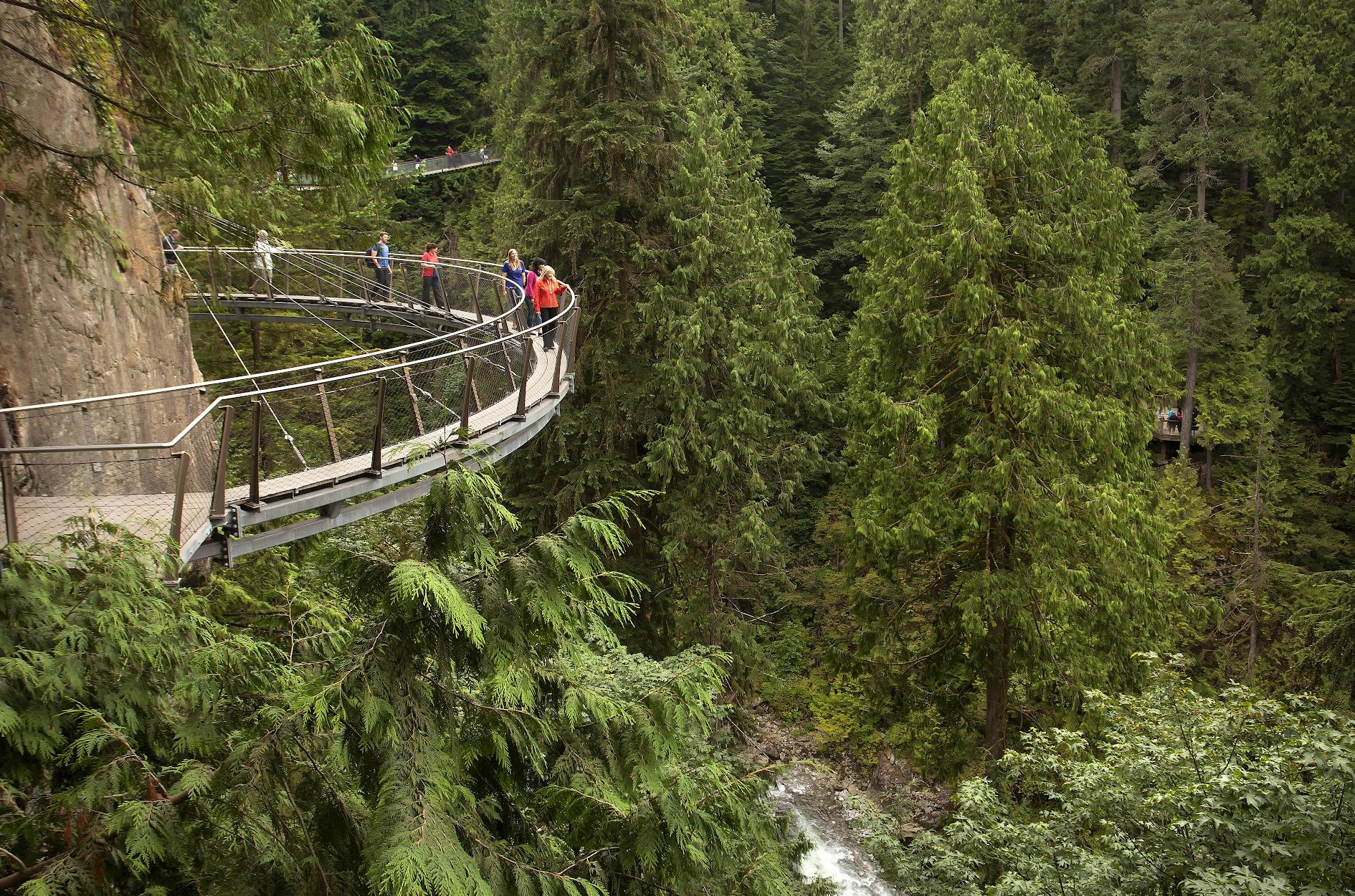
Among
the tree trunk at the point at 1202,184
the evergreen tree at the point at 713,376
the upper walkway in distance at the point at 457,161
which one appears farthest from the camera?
the upper walkway in distance at the point at 457,161

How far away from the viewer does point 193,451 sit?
19.6 ft

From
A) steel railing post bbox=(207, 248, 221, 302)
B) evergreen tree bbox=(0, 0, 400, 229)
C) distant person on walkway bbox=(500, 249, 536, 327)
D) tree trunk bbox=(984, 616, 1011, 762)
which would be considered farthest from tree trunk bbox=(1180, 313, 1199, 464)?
evergreen tree bbox=(0, 0, 400, 229)

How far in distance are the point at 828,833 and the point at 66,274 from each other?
1366cm

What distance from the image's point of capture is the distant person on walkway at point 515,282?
13656mm

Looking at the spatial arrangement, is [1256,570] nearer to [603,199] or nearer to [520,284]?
[603,199]

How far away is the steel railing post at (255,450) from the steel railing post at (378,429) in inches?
39.9

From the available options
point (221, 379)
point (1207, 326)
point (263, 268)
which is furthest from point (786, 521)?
point (221, 379)

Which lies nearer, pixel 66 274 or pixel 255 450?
pixel 255 450

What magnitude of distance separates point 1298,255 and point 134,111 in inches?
1139

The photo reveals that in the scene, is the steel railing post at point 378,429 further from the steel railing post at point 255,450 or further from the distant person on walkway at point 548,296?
the distant person on walkway at point 548,296

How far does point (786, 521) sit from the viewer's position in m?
25.2

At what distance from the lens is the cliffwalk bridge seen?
5520 millimetres

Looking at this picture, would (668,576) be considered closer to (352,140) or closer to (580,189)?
(580,189)

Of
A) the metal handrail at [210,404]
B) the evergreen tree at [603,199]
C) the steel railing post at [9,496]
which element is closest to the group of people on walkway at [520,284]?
the evergreen tree at [603,199]
